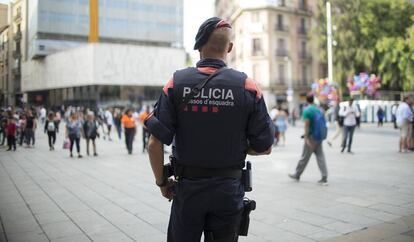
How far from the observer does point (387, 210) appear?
5223 mm

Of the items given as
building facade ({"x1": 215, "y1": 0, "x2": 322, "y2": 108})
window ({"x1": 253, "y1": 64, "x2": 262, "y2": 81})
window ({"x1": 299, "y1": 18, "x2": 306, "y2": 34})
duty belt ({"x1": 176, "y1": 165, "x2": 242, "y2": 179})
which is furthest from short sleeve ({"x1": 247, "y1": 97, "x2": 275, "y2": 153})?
window ({"x1": 299, "y1": 18, "x2": 306, "y2": 34})

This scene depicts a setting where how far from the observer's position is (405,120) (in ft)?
37.4

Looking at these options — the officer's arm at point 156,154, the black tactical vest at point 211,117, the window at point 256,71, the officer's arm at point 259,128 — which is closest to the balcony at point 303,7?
the window at point 256,71

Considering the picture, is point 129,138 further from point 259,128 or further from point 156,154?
point 259,128

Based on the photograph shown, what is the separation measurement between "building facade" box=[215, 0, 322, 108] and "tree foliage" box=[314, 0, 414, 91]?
307 inches

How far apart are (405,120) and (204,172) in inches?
426

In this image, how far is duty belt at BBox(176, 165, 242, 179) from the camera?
2307mm

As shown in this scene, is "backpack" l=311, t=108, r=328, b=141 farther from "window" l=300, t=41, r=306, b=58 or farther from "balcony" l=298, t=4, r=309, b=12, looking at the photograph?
"balcony" l=298, t=4, r=309, b=12

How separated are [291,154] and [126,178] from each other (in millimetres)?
5936

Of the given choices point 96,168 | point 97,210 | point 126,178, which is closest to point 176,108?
point 97,210

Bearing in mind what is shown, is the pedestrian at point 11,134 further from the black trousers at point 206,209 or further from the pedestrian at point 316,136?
the black trousers at point 206,209

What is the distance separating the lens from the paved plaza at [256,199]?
4387 millimetres

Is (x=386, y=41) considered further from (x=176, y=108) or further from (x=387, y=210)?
(x=176, y=108)

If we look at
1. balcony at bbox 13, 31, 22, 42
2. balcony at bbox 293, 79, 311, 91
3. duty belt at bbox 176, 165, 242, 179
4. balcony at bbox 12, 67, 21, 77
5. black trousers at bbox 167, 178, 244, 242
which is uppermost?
balcony at bbox 293, 79, 311, 91
